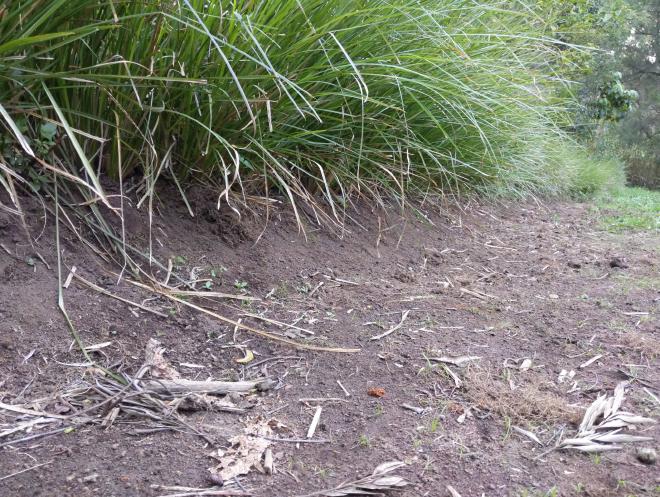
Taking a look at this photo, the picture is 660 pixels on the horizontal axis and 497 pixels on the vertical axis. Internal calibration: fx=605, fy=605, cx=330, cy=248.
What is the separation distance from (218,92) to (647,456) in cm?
171

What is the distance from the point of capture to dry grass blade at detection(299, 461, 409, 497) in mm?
1222

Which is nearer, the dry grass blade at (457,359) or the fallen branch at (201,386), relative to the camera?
the fallen branch at (201,386)

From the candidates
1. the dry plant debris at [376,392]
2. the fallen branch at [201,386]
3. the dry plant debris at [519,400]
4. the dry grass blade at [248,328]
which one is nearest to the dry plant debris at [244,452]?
the fallen branch at [201,386]

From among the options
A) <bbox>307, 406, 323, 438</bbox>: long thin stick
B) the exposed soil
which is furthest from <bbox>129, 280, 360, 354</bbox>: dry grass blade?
<bbox>307, 406, 323, 438</bbox>: long thin stick

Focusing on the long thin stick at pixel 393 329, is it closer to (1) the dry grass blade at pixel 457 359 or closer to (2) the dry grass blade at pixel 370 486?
(1) the dry grass blade at pixel 457 359

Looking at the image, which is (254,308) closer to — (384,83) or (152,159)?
(152,159)

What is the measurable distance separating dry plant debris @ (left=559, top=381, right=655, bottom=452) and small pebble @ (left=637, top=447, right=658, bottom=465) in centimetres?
5

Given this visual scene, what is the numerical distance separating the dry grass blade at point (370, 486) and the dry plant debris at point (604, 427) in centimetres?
43

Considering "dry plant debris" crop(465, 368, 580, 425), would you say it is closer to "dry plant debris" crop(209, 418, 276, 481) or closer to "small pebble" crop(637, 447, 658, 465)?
"small pebble" crop(637, 447, 658, 465)

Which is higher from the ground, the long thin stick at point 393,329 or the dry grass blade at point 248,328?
the long thin stick at point 393,329

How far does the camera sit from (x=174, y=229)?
2.30 metres

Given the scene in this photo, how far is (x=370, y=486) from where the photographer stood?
4.05 feet

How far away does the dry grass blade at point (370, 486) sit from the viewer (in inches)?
48.1

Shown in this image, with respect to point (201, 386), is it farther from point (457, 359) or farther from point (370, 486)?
point (457, 359)
